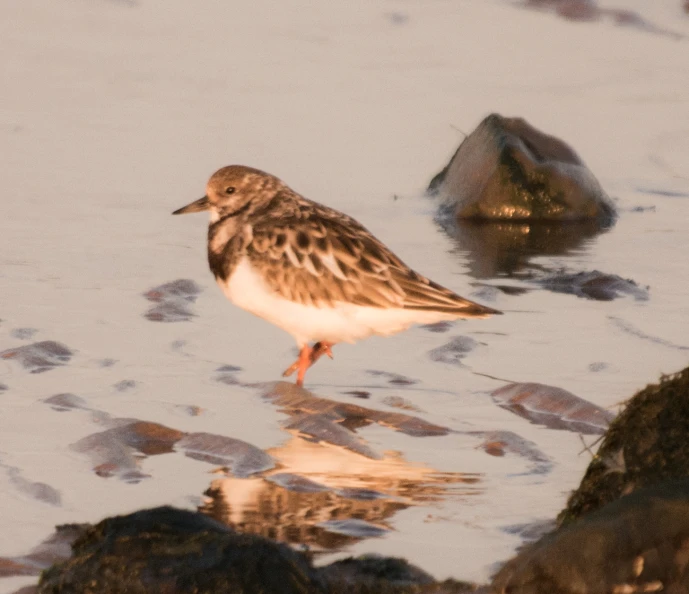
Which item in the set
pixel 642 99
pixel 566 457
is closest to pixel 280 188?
pixel 566 457

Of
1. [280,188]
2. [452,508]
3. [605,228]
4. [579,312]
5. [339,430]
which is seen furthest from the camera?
[605,228]

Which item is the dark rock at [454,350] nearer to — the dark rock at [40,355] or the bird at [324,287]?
the bird at [324,287]

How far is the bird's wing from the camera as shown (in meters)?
6.38

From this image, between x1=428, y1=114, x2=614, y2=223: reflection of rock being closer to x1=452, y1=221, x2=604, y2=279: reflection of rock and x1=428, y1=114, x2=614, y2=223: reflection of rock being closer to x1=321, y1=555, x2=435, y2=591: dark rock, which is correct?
x1=452, y1=221, x2=604, y2=279: reflection of rock

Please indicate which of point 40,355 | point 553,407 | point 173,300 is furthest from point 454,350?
point 40,355

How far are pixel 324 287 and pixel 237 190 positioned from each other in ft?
2.87

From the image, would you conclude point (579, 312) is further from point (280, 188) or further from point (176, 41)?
point (176, 41)

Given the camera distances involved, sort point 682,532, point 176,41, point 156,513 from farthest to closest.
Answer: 1. point 176,41
2. point 156,513
3. point 682,532

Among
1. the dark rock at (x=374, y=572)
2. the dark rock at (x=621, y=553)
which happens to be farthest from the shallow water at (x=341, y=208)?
the dark rock at (x=621, y=553)

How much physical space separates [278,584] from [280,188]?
11.5ft

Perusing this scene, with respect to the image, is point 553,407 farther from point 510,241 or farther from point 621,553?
point 510,241

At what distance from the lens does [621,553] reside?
11.5 ft

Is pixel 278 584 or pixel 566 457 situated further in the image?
pixel 566 457

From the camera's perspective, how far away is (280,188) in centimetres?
694
